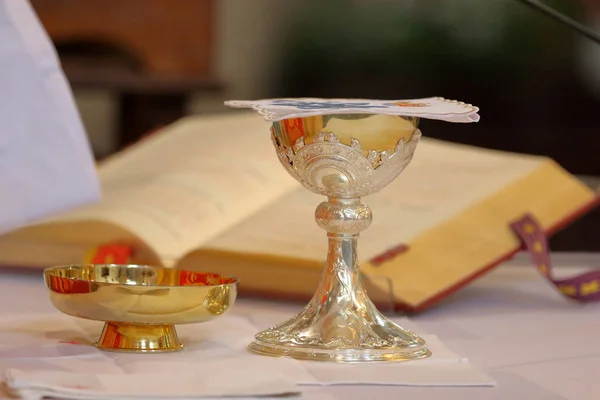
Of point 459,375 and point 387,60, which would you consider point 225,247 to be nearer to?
point 459,375

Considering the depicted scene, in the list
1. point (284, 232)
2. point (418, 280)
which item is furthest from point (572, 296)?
point (284, 232)

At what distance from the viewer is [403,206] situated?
1.17m

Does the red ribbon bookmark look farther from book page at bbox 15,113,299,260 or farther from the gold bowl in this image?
the gold bowl

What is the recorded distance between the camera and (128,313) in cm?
70

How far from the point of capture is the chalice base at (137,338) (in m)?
0.74

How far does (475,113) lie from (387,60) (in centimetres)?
468

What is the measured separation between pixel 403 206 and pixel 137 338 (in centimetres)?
48

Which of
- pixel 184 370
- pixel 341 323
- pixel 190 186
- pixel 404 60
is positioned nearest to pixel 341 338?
pixel 341 323

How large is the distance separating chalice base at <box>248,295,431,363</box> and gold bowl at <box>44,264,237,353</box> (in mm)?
46

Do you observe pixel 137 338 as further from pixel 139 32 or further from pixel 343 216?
pixel 139 32

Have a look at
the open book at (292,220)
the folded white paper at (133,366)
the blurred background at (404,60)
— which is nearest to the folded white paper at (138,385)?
the folded white paper at (133,366)

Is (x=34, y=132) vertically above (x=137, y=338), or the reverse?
(x=34, y=132)

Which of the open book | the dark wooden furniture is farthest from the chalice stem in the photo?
the dark wooden furniture

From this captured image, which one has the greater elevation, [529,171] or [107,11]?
[107,11]
